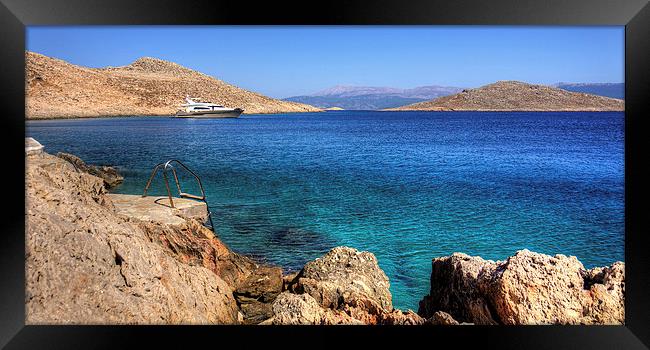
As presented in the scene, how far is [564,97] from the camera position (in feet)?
229

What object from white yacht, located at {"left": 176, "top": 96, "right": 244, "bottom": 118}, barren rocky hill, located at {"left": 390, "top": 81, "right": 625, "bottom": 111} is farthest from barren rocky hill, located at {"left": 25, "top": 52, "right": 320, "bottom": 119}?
barren rocky hill, located at {"left": 390, "top": 81, "right": 625, "bottom": 111}

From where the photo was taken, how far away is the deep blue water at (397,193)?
988 cm

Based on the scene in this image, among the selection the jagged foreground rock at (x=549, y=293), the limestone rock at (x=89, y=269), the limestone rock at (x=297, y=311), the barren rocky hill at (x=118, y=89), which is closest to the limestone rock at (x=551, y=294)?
the jagged foreground rock at (x=549, y=293)

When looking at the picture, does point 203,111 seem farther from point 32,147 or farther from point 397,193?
point 32,147

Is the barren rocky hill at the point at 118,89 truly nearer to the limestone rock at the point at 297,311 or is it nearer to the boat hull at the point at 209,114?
the boat hull at the point at 209,114

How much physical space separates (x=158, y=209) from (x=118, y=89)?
3888 cm

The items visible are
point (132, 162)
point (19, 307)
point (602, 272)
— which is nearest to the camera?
point (19, 307)

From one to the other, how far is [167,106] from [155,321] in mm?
43656

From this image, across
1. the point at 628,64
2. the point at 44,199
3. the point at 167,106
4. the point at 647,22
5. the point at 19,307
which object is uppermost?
the point at 167,106

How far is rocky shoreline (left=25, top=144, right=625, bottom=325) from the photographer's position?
3676mm

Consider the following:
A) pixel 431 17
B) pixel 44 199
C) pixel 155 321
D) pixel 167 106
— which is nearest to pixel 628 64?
pixel 431 17

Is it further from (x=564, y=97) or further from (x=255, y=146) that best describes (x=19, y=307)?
(x=564, y=97)

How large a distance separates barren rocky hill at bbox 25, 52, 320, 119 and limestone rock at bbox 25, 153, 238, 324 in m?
23.8

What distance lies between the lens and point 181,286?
13.8ft
